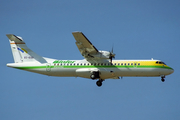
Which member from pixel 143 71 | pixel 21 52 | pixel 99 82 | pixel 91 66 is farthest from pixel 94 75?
pixel 21 52

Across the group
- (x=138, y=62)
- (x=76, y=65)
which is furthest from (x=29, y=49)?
(x=138, y=62)

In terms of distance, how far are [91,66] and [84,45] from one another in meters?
2.81

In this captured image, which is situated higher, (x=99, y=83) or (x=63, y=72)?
(x=63, y=72)

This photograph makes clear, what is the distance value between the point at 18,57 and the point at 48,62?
12.1 feet

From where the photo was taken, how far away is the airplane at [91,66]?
27781 millimetres

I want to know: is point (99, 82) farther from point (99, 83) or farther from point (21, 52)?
point (21, 52)

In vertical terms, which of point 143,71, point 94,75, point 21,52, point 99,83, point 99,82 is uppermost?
point 21,52

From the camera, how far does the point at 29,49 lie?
31.3 meters

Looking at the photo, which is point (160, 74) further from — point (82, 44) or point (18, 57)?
point (18, 57)

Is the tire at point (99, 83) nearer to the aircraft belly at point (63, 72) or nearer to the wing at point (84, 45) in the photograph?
the aircraft belly at point (63, 72)

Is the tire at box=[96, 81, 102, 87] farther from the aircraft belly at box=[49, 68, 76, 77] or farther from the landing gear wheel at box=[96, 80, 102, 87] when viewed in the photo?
the aircraft belly at box=[49, 68, 76, 77]

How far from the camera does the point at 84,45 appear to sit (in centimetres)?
2719

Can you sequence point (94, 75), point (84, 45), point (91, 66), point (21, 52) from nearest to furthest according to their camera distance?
1. point (84, 45)
2. point (94, 75)
3. point (91, 66)
4. point (21, 52)

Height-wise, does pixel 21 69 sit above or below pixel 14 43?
below
